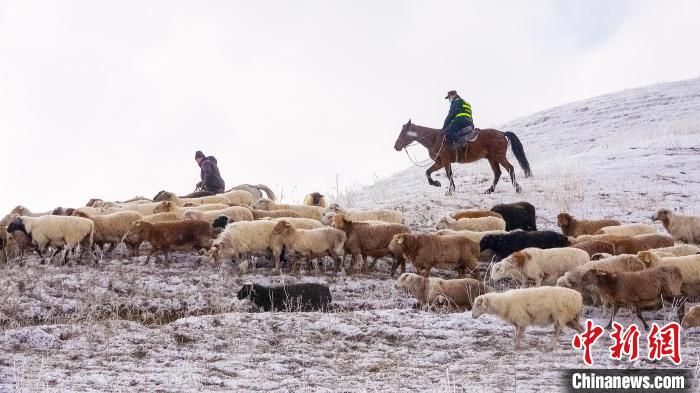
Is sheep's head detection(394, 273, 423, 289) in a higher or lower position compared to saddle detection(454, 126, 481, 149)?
lower

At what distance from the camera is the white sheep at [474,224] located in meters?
17.3

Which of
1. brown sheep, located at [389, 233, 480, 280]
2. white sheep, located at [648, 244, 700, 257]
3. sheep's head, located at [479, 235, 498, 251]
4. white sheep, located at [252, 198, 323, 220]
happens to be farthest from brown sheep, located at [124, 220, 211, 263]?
white sheep, located at [648, 244, 700, 257]

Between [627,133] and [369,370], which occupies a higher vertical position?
[627,133]

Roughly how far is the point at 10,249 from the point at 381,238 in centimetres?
680

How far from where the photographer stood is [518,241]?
599 inches

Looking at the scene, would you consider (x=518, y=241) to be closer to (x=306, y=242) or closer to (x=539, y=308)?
(x=306, y=242)

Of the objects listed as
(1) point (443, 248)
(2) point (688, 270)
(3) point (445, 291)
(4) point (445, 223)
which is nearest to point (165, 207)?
(4) point (445, 223)

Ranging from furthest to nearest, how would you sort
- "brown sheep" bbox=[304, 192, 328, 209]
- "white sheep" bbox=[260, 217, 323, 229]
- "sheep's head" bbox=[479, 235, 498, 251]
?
"brown sheep" bbox=[304, 192, 328, 209]
"white sheep" bbox=[260, 217, 323, 229]
"sheep's head" bbox=[479, 235, 498, 251]

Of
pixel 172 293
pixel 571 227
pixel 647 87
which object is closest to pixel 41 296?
pixel 172 293

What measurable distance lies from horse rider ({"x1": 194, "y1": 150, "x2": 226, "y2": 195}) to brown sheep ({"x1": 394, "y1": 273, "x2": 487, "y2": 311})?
11.5m

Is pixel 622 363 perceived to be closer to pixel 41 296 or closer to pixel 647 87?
pixel 41 296

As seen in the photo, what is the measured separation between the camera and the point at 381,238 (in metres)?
15.5

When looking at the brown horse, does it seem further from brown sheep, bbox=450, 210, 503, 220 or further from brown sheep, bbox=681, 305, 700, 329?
brown sheep, bbox=681, 305, 700, 329

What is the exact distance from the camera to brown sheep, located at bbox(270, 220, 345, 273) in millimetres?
14930
